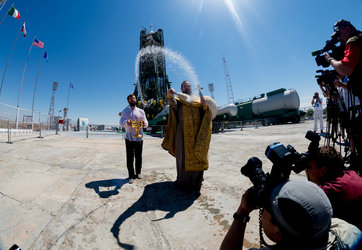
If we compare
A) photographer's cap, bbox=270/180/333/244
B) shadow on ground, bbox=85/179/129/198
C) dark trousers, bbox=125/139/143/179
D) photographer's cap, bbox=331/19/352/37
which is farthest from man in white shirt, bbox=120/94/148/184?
photographer's cap, bbox=331/19/352/37

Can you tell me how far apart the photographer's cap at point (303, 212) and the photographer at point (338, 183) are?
61cm

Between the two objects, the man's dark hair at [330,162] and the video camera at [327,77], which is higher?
the video camera at [327,77]

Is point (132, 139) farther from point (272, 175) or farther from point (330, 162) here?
point (330, 162)

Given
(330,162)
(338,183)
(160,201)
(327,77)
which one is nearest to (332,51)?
(327,77)


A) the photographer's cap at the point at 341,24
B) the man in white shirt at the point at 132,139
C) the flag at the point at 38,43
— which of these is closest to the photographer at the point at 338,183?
the photographer's cap at the point at 341,24

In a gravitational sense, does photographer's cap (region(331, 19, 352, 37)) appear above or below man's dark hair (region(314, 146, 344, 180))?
above

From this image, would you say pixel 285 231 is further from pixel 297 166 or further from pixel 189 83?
pixel 189 83

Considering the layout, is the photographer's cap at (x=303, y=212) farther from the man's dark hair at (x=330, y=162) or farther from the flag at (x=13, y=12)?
the flag at (x=13, y=12)

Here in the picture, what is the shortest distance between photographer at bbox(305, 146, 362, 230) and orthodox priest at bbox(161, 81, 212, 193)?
1350 millimetres

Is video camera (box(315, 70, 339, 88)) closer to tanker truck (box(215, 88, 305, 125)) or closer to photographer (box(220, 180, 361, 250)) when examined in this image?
photographer (box(220, 180, 361, 250))

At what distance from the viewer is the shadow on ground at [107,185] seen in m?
2.20

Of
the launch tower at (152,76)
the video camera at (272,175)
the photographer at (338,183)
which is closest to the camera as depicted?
the video camera at (272,175)

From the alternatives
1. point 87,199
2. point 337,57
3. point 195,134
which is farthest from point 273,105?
point 87,199

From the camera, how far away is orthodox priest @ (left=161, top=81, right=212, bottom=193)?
7.98ft
